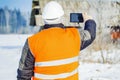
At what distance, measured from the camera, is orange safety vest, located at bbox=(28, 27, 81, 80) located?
369 centimetres

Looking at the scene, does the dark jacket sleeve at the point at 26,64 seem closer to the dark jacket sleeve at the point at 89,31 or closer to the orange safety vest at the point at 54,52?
the orange safety vest at the point at 54,52

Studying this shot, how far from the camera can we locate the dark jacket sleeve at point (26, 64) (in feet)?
12.3

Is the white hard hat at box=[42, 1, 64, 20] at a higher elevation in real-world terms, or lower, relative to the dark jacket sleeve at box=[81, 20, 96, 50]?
higher

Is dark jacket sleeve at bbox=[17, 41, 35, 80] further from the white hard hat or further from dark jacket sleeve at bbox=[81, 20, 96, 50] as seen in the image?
dark jacket sleeve at bbox=[81, 20, 96, 50]

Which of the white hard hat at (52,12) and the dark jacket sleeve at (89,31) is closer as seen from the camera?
A: the white hard hat at (52,12)

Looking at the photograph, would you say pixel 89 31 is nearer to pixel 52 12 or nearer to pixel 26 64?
pixel 52 12

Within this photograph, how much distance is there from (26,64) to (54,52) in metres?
Answer: 0.29

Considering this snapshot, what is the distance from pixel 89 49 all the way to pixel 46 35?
306 inches

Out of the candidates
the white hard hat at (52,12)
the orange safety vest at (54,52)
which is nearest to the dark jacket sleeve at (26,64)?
the orange safety vest at (54,52)

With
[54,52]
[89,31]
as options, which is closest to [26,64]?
[54,52]

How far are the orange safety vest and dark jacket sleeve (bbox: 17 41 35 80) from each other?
5 cm

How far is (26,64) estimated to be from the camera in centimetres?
378

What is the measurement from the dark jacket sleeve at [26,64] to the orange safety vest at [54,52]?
0.05m

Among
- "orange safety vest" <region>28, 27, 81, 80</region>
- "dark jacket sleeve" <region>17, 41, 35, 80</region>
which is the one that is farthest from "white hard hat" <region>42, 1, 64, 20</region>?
"dark jacket sleeve" <region>17, 41, 35, 80</region>
